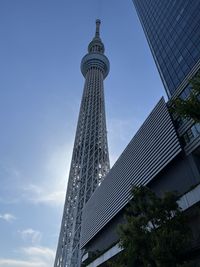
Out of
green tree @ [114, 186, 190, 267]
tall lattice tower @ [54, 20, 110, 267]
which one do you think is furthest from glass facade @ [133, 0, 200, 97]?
tall lattice tower @ [54, 20, 110, 267]

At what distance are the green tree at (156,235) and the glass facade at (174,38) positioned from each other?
60.3 feet

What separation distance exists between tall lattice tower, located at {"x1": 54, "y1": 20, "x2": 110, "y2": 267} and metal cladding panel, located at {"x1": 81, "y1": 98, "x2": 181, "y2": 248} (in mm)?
12708

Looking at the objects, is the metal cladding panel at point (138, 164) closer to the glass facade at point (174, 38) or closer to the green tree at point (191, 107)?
the glass facade at point (174, 38)

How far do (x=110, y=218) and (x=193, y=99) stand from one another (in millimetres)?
23385

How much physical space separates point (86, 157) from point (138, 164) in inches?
1510

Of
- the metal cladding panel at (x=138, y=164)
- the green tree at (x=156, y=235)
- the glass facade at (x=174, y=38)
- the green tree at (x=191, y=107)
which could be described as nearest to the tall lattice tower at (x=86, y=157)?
the metal cladding panel at (x=138, y=164)

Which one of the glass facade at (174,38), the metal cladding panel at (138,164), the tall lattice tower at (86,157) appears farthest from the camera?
the tall lattice tower at (86,157)

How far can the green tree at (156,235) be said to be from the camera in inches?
452

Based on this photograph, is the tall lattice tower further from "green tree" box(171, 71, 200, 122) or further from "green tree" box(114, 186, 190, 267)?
"green tree" box(171, 71, 200, 122)

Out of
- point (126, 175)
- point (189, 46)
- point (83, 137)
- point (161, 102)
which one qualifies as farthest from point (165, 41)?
point (83, 137)

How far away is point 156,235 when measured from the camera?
1216 cm

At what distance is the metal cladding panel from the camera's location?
72.0 ft

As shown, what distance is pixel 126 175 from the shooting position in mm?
28469

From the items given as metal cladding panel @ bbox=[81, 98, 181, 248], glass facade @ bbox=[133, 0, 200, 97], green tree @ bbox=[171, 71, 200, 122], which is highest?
glass facade @ bbox=[133, 0, 200, 97]
